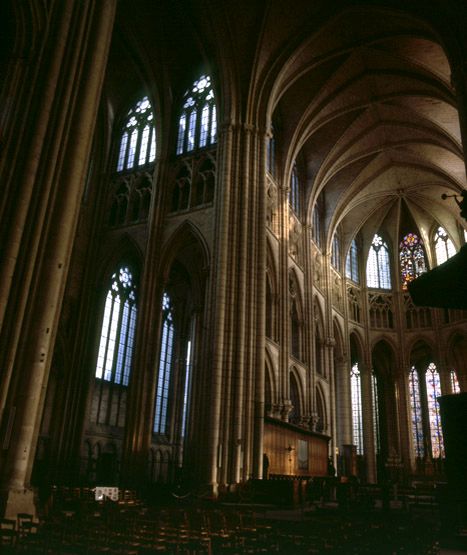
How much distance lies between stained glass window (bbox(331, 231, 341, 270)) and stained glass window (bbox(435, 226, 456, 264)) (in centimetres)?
737

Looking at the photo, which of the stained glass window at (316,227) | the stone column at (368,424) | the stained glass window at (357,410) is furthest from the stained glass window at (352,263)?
the stained glass window at (357,410)

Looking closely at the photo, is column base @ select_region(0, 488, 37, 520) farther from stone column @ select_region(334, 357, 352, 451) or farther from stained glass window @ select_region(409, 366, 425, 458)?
stained glass window @ select_region(409, 366, 425, 458)

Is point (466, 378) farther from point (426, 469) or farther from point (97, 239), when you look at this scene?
point (97, 239)

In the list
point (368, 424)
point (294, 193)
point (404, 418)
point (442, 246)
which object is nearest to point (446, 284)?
point (294, 193)

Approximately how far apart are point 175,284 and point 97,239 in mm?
6754

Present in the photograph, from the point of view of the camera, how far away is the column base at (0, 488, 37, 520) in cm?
777

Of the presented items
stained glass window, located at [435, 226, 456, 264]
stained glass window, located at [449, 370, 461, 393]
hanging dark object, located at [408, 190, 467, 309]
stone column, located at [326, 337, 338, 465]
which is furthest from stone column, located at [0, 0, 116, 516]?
stained glass window, located at [449, 370, 461, 393]

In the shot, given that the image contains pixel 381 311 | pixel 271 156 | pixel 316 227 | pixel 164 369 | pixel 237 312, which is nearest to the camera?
pixel 237 312

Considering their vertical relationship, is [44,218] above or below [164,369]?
below

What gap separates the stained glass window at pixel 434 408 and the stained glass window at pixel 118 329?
2153 centimetres

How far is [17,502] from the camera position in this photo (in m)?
7.97

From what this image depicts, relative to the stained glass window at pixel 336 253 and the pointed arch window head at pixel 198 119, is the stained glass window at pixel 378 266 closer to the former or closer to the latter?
Result: the stained glass window at pixel 336 253

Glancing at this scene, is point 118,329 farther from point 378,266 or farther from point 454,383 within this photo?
point 454,383

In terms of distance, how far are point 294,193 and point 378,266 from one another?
42.9ft
